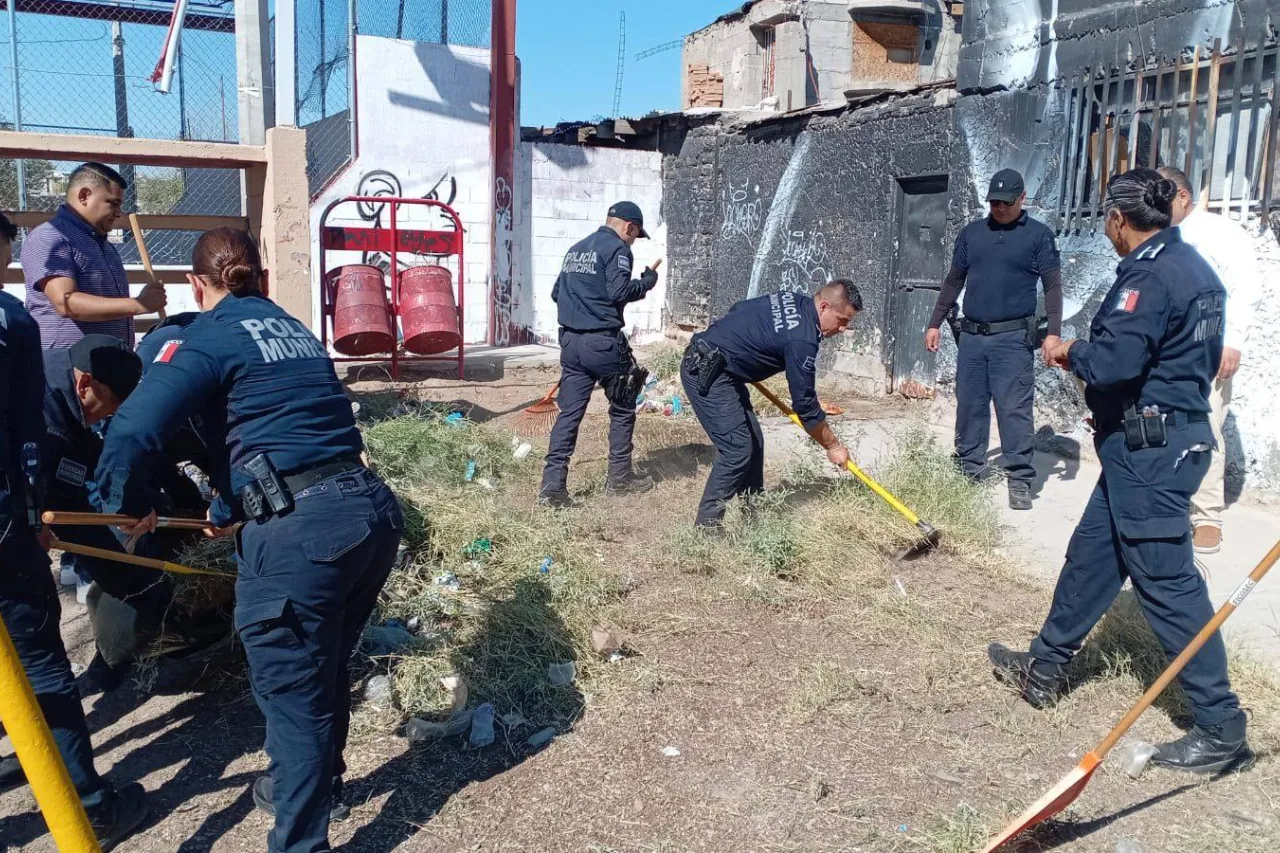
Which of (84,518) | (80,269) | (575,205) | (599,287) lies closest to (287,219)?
(80,269)

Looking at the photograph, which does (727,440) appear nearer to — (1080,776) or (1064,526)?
(1064,526)

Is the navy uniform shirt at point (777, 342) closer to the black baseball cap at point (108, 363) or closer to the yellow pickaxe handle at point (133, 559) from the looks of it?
the yellow pickaxe handle at point (133, 559)

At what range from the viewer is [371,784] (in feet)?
10.5

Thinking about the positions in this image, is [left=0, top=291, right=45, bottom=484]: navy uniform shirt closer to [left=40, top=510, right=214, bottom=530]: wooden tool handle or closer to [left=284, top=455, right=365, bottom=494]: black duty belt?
[left=40, top=510, right=214, bottom=530]: wooden tool handle

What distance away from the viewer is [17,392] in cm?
295

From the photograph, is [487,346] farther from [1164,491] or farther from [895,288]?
[1164,491]

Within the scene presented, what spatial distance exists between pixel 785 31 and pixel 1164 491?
19.4 metres

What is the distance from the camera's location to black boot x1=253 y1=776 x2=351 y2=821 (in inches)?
117

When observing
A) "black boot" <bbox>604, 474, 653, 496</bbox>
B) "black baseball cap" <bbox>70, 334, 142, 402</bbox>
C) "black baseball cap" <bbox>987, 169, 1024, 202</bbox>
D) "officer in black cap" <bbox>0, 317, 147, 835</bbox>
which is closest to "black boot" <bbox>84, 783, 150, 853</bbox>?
"officer in black cap" <bbox>0, 317, 147, 835</bbox>

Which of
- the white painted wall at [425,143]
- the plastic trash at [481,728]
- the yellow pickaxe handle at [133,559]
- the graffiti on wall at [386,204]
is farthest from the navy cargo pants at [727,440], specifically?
the white painted wall at [425,143]

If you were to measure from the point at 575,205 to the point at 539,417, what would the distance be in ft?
17.4

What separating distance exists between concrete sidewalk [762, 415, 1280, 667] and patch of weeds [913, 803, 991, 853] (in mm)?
1757

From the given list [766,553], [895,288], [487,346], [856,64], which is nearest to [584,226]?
[487,346]

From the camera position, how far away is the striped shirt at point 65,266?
4.41 metres
